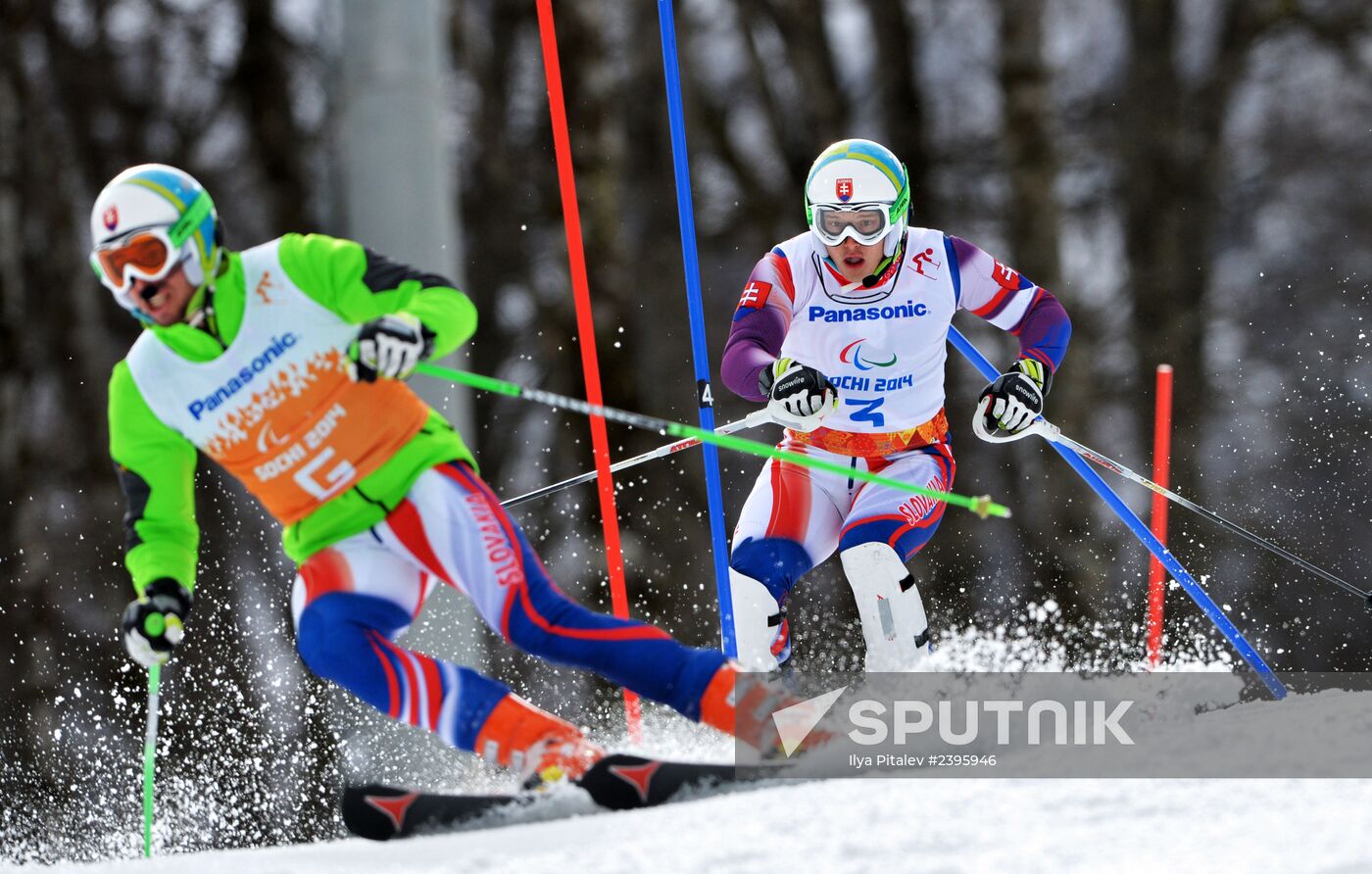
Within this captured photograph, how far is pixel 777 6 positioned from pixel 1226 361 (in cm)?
496

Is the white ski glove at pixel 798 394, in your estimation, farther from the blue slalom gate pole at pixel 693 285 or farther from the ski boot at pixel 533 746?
the ski boot at pixel 533 746

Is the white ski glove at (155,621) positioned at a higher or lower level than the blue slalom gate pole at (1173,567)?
higher

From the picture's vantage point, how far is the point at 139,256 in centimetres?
369

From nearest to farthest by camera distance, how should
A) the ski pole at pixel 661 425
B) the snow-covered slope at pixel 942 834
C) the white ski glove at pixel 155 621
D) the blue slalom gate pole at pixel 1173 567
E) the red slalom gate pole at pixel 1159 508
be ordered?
the snow-covered slope at pixel 942 834 → the white ski glove at pixel 155 621 → the ski pole at pixel 661 425 → the blue slalom gate pole at pixel 1173 567 → the red slalom gate pole at pixel 1159 508

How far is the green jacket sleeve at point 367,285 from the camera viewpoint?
378 cm

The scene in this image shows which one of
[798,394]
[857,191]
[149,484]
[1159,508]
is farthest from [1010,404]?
[149,484]

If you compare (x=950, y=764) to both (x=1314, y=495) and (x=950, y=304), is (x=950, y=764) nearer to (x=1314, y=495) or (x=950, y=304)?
(x=950, y=304)

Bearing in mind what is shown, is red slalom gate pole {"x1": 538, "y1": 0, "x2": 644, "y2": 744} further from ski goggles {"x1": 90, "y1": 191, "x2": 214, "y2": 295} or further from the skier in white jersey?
ski goggles {"x1": 90, "y1": 191, "x2": 214, "y2": 295}

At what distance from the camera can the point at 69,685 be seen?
1204 centimetres

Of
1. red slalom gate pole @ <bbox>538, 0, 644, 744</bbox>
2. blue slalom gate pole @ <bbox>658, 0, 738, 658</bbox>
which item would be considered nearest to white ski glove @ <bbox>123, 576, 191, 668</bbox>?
red slalom gate pole @ <bbox>538, 0, 644, 744</bbox>

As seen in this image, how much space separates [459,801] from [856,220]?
6.53 ft

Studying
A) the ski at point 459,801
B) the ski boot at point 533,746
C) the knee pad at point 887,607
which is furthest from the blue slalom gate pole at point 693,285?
the ski boot at point 533,746

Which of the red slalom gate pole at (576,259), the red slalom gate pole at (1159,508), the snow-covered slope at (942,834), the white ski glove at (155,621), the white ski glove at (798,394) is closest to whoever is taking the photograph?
the snow-covered slope at (942,834)

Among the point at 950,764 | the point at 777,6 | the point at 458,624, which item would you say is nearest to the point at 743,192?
the point at 777,6
